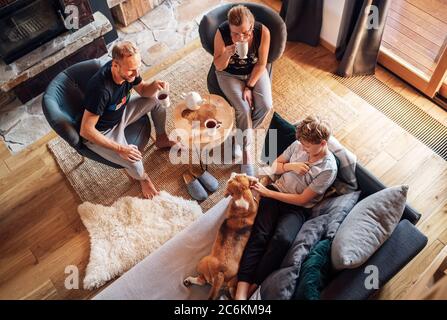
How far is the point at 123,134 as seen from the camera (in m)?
2.46

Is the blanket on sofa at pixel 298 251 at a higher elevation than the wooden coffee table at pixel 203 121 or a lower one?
lower

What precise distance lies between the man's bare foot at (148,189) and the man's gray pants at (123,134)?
0.06m

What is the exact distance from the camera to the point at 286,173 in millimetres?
2162

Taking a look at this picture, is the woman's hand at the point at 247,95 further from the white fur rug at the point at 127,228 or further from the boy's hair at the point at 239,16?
the white fur rug at the point at 127,228

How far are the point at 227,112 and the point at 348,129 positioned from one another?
3.16ft

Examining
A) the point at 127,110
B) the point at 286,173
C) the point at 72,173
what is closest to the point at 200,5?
the point at 127,110

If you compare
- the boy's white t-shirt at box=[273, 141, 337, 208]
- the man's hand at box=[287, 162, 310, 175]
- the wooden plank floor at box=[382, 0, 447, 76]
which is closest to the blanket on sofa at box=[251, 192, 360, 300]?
the boy's white t-shirt at box=[273, 141, 337, 208]

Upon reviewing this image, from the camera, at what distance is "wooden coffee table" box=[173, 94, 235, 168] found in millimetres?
2354

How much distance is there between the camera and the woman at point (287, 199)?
75.9 inches

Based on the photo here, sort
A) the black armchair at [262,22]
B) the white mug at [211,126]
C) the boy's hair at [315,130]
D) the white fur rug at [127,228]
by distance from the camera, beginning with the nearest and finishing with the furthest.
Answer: the boy's hair at [315,130], the white mug at [211,126], the white fur rug at [127,228], the black armchair at [262,22]

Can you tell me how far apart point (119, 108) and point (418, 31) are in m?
2.36

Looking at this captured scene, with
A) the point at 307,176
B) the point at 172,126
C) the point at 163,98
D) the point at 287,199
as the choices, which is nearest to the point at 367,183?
the point at 307,176

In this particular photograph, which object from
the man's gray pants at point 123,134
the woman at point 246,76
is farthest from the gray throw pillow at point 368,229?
the man's gray pants at point 123,134

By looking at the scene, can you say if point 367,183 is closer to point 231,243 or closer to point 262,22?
point 231,243
